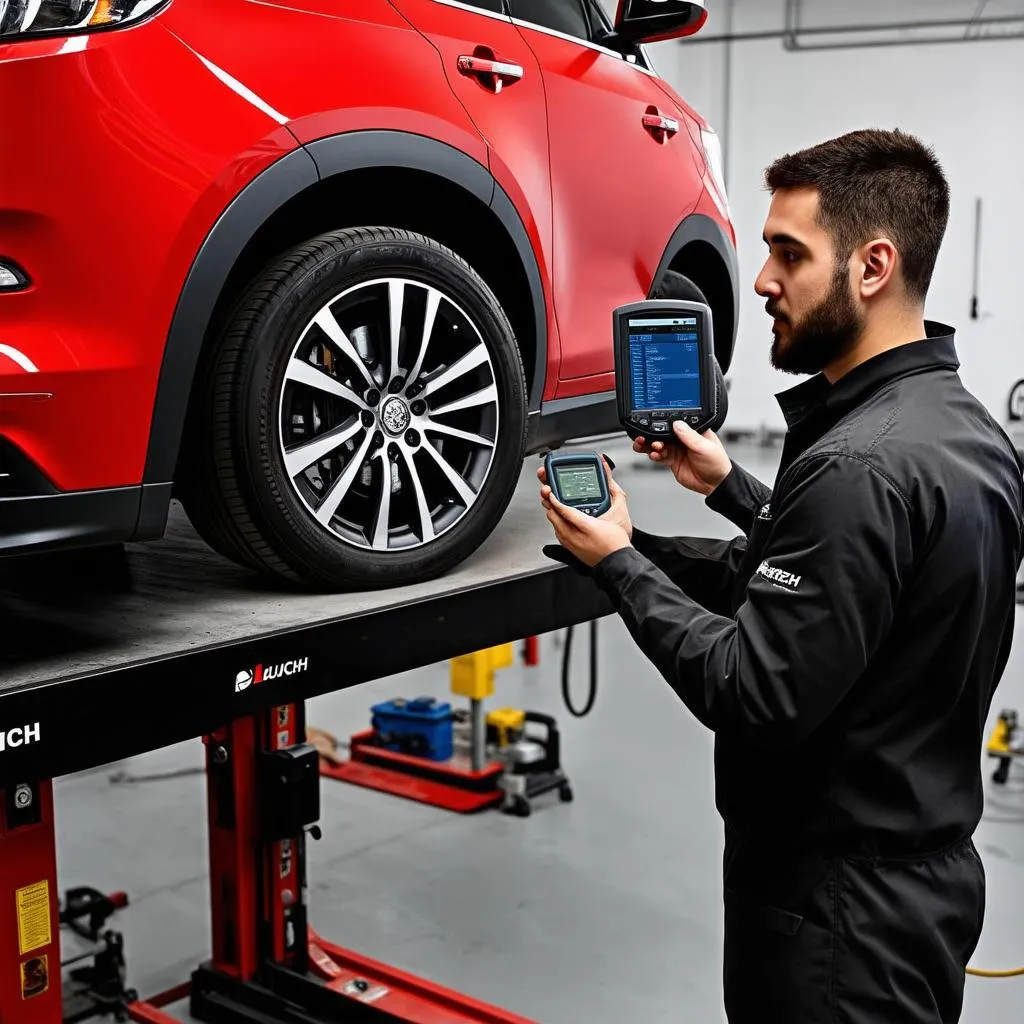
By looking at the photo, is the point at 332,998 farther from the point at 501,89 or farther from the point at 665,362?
the point at 501,89

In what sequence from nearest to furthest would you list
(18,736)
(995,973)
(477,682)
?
1. (18,736)
2. (995,973)
3. (477,682)

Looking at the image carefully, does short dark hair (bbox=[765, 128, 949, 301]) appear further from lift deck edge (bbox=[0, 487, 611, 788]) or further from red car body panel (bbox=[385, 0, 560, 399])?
lift deck edge (bbox=[0, 487, 611, 788])

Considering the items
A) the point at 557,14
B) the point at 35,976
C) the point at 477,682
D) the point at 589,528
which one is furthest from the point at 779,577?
the point at 477,682

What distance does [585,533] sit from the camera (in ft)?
5.66

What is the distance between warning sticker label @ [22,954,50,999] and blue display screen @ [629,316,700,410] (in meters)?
1.60

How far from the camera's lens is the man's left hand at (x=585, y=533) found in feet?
5.59

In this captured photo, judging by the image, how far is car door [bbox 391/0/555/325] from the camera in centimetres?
218

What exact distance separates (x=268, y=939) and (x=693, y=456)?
225cm

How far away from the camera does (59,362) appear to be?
1589mm

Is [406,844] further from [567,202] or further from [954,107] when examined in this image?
[954,107]

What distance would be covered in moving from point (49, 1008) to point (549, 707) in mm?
4302

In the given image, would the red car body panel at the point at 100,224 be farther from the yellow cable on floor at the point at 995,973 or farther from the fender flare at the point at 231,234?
the yellow cable on floor at the point at 995,973

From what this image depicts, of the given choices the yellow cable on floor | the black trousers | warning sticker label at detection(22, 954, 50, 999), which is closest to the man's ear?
the black trousers

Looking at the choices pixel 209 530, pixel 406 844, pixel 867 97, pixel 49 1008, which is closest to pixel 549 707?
pixel 406 844
